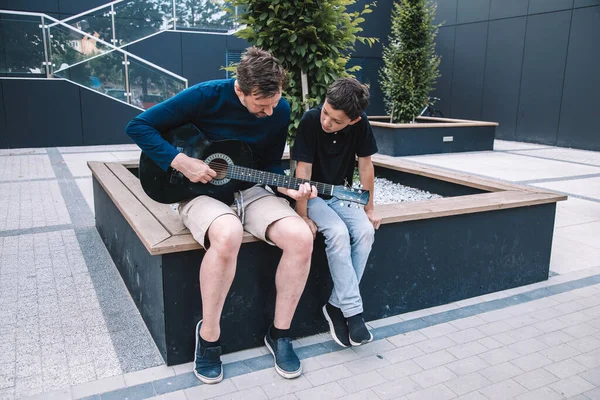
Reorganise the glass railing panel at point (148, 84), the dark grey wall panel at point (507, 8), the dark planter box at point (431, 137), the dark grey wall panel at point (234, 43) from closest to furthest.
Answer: the dark planter box at point (431, 137)
the glass railing panel at point (148, 84)
the dark grey wall panel at point (234, 43)
the dark grey wall panel at point (507, 8)

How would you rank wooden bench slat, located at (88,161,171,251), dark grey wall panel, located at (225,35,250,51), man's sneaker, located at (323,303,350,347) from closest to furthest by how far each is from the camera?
wooden bench slat, located at (88,161,171,251)
man's sneaker, located at (323,303,350,347)
dark grey wall panel, located at (225,35,250,51)

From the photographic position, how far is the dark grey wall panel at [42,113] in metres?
10.0

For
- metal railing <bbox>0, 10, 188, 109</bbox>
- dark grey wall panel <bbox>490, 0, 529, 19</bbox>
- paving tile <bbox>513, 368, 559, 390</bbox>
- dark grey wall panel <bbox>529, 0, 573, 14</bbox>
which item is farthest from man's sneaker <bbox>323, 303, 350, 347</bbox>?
dark grey wall panel <bbox>490, 0, 529, 19</bbox>

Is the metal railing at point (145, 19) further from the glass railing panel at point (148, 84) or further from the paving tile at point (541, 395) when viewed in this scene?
the paving tile at point (541, 395)

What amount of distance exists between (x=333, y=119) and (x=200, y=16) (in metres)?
10.1

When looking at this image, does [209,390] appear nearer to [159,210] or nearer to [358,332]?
[358,332]

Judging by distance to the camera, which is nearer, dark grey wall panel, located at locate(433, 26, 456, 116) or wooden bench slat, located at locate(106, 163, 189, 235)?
wooden bench slat, located at locate(106, 163, 189, 235)

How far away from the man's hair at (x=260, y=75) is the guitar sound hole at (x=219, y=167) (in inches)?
14.3

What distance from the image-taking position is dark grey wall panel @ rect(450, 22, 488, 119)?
13398 mm

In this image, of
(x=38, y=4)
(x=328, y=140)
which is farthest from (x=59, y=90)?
(x=328, y=140)

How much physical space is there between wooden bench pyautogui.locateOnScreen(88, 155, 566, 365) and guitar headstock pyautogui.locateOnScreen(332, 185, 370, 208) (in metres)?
0.28

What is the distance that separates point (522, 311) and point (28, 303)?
3.03m

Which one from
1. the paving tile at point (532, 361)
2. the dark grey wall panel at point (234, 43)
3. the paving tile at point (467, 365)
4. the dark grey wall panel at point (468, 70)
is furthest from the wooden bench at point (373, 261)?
the dark grey wall panel at point (468, 70)

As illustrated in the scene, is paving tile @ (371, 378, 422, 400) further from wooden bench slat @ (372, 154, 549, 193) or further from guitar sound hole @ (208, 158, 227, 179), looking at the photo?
wooden bench slat @ (372, 154, 549, 193)
